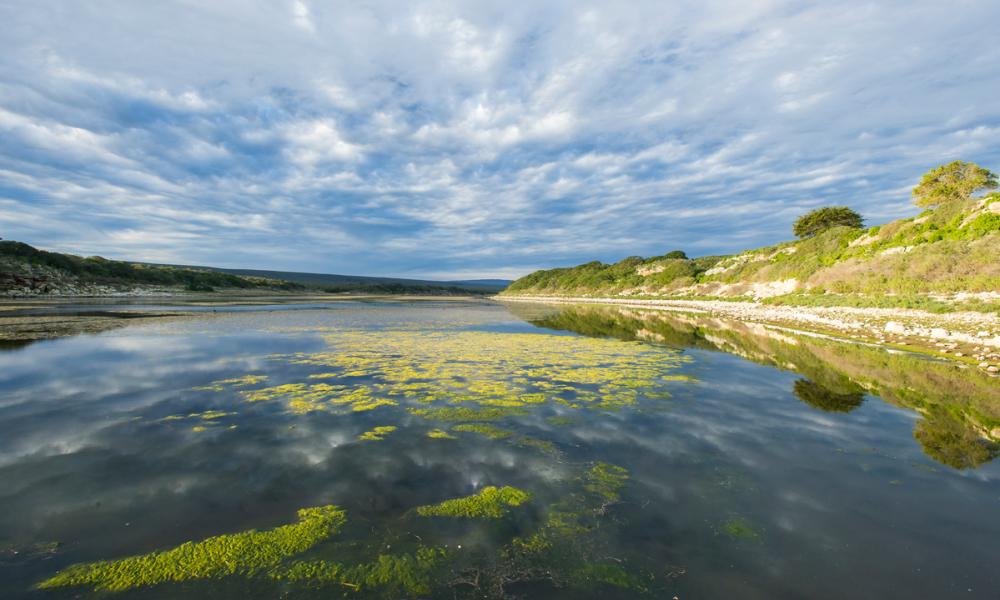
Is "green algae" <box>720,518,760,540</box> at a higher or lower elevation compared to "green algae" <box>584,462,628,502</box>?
higher

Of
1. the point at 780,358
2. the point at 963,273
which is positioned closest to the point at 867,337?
the point at 780,358

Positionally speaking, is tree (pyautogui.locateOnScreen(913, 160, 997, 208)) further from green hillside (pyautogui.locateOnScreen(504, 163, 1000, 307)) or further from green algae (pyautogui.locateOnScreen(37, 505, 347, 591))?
green algae (pyautogui.locateOnScreen(37, 505, 347, 591))

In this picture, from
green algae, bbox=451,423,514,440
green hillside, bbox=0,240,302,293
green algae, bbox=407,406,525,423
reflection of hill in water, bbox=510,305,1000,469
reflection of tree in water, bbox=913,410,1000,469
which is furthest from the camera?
green hillside, bbox=0,240,302,293

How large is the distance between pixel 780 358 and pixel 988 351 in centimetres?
700

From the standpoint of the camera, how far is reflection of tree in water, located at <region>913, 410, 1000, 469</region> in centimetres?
771

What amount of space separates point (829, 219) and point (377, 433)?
3961 inches

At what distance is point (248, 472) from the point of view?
690cm

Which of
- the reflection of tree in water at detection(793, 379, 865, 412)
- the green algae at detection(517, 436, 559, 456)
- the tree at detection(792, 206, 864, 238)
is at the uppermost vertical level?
the tree at detection(792, 206, 864, 238)

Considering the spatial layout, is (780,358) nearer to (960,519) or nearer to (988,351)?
(988,351)

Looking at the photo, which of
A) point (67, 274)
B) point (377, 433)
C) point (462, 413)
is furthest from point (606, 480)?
point (67, 274)

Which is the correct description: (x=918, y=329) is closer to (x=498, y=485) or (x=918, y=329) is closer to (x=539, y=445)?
(x=539, y=445)

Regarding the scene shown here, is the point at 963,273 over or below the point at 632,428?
over

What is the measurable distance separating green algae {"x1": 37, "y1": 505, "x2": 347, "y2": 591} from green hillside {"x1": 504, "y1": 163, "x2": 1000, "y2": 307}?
37.7 meters

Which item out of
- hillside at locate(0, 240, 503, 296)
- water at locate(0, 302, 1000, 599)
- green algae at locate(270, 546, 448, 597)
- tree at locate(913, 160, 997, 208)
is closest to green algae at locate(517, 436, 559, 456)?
water at locate(0, 302, 1000, 599)
